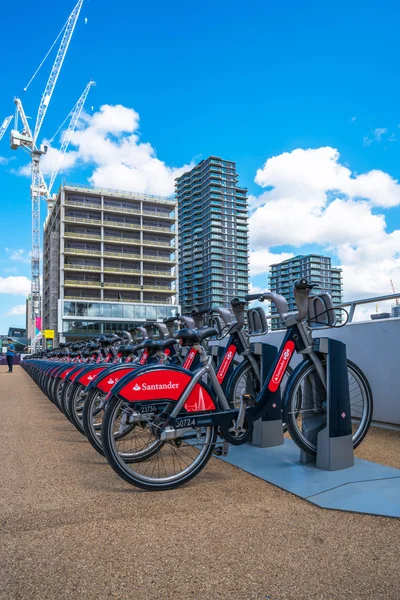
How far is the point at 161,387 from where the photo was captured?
297 centimetres

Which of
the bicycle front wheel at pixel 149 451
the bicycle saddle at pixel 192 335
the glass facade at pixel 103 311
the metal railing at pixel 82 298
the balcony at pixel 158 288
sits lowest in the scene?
the bicycle front wheel at pixel 149 451

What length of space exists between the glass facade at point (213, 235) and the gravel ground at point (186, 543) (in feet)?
394

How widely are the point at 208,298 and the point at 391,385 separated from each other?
390 feet

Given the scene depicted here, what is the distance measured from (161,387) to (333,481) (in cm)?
128

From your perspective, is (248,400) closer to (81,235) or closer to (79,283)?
(79,283)

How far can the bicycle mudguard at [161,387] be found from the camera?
2.90 meters

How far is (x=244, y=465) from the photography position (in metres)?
3.43

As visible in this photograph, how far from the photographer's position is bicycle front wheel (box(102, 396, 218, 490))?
282cm

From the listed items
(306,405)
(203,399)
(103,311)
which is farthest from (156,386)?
(103,311)

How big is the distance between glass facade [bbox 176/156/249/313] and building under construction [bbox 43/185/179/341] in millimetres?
59042

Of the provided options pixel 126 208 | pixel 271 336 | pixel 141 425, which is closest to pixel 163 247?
pixel 126 208

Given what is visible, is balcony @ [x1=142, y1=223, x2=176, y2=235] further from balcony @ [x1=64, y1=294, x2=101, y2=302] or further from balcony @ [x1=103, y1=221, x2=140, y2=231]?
balcony @ [x1=64, y1=294, x2=101, y2=302]

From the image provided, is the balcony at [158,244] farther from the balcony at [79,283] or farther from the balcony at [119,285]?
the balcony at [79,283]

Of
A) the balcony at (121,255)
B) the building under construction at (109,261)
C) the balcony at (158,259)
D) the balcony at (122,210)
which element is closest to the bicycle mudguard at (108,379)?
the building under construction at (109,261)
